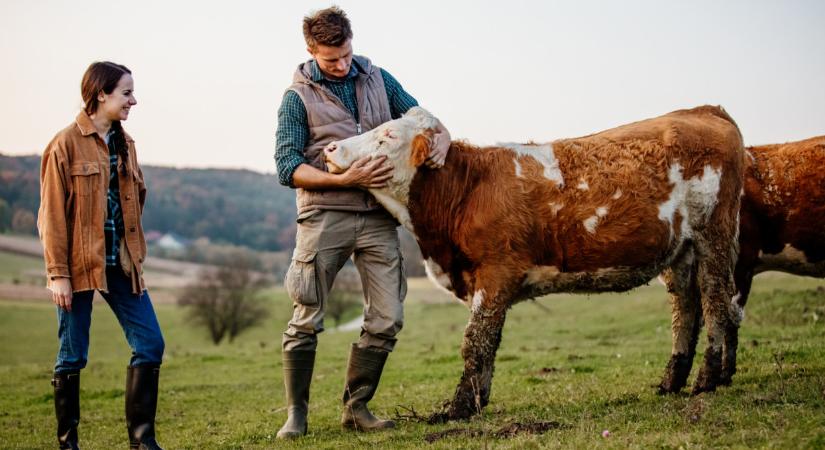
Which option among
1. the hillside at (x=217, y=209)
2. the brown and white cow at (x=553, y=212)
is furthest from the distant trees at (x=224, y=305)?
the hillside at (x=217, y=209)

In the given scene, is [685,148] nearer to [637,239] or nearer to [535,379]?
[637,239]

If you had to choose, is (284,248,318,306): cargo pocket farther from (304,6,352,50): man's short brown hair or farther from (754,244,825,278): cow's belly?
(754,244,825,278): cow's belly

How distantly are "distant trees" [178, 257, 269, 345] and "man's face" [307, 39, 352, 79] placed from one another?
148ft

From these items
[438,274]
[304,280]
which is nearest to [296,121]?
[304,280]

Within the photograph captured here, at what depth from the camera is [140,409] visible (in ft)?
20.8

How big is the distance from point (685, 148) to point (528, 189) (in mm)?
1649

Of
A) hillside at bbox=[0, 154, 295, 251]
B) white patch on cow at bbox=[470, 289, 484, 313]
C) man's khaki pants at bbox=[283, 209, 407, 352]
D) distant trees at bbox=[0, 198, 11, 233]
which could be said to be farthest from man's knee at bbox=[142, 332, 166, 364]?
hillside at bbox=[0, 154, 295, 251]

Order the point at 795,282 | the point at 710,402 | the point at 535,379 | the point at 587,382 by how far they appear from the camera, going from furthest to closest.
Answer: the point at 795,282 < the point at 535,379 < the point at 587,382 < the point at 710,402

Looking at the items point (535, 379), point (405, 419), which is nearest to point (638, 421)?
point (405, 419)

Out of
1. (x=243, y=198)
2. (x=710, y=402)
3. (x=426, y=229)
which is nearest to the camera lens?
(x=710, y=402)

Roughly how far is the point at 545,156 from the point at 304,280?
2448 mm

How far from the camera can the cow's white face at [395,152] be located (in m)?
6.70

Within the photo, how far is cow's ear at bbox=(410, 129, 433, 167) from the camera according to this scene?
681cm

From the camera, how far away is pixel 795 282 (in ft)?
88.3
